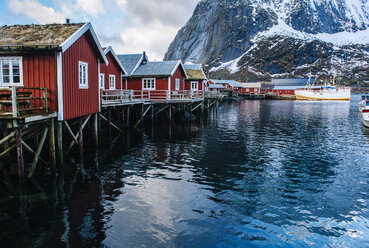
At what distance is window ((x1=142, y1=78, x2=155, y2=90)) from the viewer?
3453 centimetres

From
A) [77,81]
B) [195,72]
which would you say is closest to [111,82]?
[77,81]

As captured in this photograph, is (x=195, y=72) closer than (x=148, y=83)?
No

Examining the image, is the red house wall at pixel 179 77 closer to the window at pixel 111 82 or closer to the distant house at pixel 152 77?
the distant house at pixel 152 77

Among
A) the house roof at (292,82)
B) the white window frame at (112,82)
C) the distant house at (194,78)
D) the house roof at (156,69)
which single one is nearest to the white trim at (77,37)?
the white window frame at (112,82)

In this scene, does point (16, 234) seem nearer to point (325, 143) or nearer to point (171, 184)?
point (171, 184)

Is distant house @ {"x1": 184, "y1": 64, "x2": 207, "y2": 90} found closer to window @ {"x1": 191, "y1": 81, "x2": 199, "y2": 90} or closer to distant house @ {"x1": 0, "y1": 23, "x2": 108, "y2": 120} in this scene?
window @ {"x1": 191, "y1": 81, "x2": 199, "y2": 90}

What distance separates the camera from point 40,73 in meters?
13.2

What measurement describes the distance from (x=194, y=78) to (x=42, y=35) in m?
30.7

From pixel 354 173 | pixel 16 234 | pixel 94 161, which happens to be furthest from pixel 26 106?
pixel 354 173

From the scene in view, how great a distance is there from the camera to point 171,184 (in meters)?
12.9

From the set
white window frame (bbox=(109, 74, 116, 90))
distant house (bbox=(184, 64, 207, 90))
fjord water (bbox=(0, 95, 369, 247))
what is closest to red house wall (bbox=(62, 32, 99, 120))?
fjord water (bbox=(0, 95, 369, 247))

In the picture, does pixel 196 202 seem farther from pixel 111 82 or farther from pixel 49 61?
pixel 111 82

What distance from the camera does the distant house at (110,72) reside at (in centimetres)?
2649

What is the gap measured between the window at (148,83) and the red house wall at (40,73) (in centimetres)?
2138
